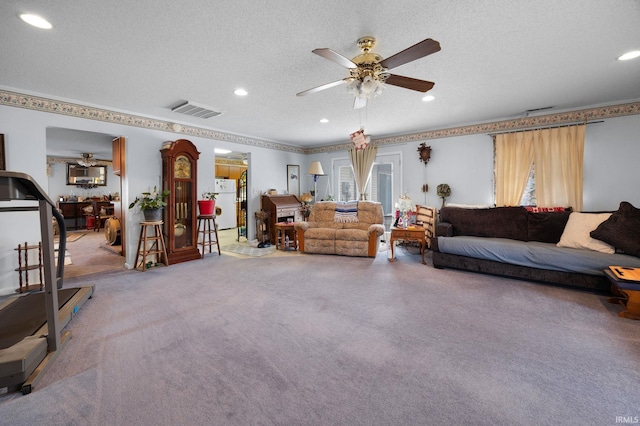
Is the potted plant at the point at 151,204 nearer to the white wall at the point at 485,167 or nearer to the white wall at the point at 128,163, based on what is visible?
the white wall at the point at 128,163

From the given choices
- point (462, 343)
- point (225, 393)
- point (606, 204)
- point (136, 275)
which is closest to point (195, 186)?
point (136, 275)

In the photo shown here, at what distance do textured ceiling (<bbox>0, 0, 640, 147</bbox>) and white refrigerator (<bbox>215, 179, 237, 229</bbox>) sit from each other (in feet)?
13.2

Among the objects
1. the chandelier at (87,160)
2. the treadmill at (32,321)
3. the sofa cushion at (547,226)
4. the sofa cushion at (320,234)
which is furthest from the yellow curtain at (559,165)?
the chandelier at (87,160)

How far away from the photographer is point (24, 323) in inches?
85.0

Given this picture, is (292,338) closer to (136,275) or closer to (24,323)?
(24,323)

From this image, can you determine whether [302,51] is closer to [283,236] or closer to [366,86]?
[366,86]

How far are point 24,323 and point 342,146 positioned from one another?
20.2ft

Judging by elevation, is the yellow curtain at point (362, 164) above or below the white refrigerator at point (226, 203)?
above

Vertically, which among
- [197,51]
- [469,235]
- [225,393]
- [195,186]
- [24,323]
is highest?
[197,51]

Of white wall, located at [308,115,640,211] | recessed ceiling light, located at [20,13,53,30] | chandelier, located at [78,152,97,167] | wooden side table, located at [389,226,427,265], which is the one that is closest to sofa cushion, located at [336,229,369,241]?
wooden side table, located at [389,226,427,265]

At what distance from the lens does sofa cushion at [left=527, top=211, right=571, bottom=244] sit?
12.6 feet

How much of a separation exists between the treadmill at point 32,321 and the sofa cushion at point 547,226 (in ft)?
17.7

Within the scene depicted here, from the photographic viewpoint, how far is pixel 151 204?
13.9 feet

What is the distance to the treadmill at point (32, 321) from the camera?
1.59 meters
